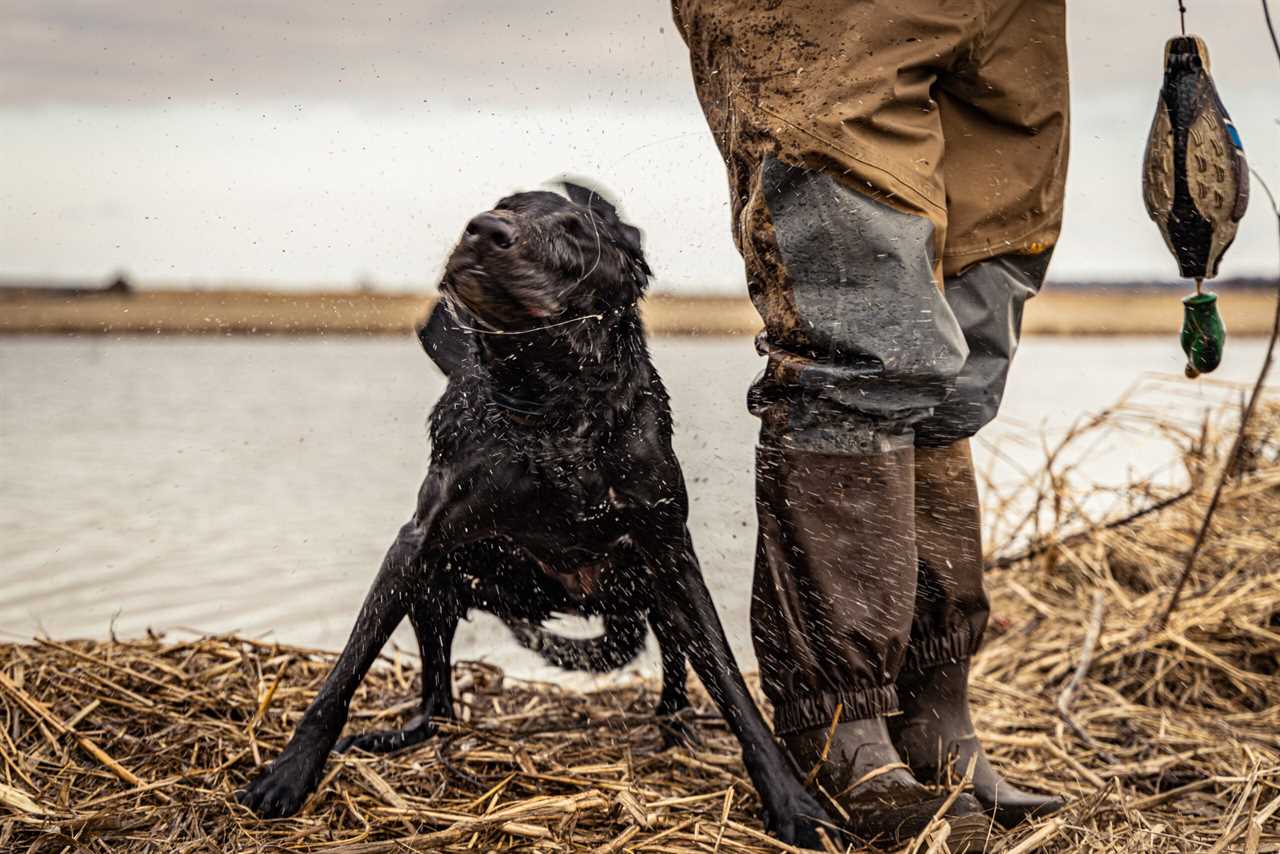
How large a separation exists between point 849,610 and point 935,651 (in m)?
0.34

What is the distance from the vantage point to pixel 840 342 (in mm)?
1902

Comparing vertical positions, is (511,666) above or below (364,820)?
below

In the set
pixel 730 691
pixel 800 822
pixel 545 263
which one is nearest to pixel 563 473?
pixel 545 263

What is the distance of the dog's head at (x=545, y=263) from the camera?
1908 millimetres

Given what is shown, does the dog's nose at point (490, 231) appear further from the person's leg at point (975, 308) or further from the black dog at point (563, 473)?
the person's leg at point (975, 308)

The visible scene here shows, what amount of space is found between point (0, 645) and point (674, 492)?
5.26ft

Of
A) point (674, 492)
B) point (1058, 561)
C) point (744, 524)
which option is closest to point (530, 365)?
point (674, 492)

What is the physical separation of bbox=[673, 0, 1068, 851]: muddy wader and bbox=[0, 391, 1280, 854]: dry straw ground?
0.26m

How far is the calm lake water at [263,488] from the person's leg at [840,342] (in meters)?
0.34

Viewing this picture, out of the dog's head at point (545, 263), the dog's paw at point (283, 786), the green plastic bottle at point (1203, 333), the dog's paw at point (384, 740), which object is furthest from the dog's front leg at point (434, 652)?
the green plastic bottle at point (1203, 333)

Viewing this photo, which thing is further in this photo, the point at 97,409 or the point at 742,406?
the point at 97,409

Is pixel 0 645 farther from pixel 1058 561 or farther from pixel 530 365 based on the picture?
pixel 1058 561

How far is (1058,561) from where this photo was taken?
388 centimetres

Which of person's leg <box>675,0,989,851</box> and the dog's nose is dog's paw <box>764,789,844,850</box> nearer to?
person's leg <box>675,0,989,851</box>
